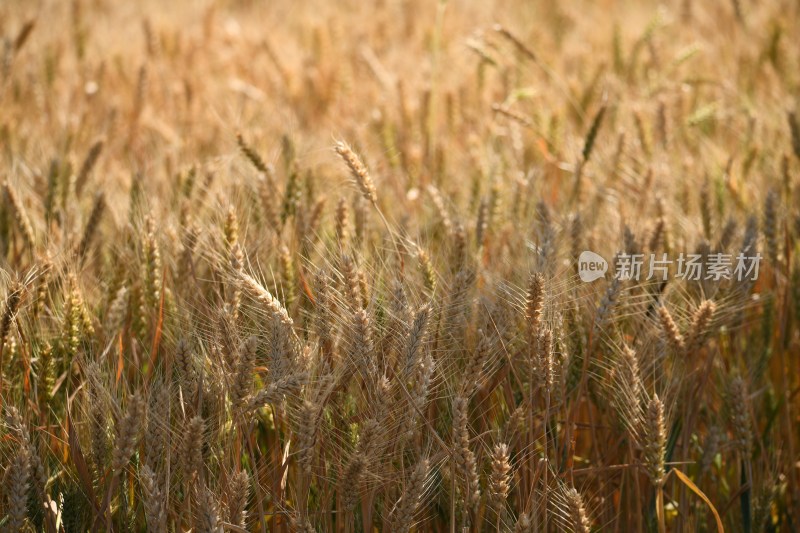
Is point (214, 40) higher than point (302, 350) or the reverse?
higher

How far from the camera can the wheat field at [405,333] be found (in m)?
1.14

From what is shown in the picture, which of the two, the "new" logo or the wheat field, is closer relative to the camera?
the wheat field

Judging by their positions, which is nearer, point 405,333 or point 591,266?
point 405,333

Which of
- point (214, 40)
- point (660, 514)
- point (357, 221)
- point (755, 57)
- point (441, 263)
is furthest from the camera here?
point (214, 40)

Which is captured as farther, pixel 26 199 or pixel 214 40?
pixel 214 40

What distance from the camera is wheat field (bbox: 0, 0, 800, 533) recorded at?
1.14 meters

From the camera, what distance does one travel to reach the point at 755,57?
357 cm

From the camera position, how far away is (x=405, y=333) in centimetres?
117

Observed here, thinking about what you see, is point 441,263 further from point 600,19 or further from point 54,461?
point 600,19

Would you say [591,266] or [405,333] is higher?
[591,266]

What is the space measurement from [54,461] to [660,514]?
96 centimetres

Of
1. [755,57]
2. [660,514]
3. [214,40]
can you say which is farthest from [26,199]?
[755,57]

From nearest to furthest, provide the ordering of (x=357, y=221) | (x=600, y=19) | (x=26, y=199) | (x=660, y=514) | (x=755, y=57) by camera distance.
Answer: (x=660, y=514), (x=357, y=221), (x=26, y=199), (x=755, y=57), (x=600, y=19)

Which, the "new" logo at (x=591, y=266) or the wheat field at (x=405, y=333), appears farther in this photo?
the "new" logo at (x=591, y=266)
